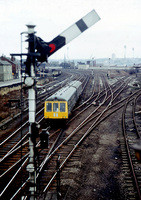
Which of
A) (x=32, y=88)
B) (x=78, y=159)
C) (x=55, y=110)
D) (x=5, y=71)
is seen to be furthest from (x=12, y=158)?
(x=5, y=71)

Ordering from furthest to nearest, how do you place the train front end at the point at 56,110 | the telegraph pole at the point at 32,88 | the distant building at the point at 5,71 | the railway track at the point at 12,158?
the distant building at the point at 5,71 < the train front end at the point at 56,110 < the railway track at the point at 12,158 < the telegraph pole at the point at 32,88

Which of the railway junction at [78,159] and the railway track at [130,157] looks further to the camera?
the railway track at [130,157]

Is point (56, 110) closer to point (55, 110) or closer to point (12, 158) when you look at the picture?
point (55, 110)

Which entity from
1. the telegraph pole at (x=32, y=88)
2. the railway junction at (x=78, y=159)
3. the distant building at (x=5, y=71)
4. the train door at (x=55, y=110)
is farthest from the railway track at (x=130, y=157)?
the distant building at (x=5, y=71)

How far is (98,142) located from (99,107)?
9.79 meters

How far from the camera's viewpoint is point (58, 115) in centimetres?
1578

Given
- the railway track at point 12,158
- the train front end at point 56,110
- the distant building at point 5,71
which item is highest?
the distant building at point 5,71

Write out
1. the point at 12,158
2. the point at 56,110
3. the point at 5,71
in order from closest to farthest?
1. the point at 12,158
2. the point at 56,110
3. the point at 5,71

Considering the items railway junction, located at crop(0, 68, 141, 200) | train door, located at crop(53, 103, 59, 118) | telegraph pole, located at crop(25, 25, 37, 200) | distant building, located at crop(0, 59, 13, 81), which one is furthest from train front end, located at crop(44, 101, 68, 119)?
distant building, located at crop(0, 59, 13, 81)

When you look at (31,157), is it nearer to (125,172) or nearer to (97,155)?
(125,172)

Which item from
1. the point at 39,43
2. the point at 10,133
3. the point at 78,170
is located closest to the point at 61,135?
the point at 10,133

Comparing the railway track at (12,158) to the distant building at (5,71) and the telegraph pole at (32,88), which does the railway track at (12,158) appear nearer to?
the telegraph pole at (32,88)

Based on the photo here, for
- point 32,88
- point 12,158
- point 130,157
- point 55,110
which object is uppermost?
point 32,88

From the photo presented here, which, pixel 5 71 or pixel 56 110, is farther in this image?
pixel 5 71
